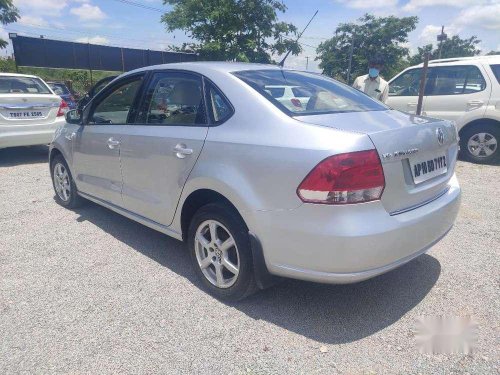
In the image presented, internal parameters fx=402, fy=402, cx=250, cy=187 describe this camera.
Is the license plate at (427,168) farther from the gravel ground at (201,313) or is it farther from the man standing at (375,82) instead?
the man standing at (375,82)

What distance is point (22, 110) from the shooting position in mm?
7043

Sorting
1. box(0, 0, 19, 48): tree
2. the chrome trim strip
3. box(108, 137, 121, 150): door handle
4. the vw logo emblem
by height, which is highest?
box(0, 0, 19, 48): tree

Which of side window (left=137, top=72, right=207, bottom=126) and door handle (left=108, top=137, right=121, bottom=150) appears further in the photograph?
door handle (left=108, top=137, right=121, bottom=150)

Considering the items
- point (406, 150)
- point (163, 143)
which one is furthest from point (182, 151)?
point (406, 150)

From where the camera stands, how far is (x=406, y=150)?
2.37 m

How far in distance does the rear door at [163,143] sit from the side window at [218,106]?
8cm

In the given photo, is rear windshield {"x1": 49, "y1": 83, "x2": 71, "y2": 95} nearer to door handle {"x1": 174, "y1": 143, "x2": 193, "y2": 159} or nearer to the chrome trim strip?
door handle {"x1": 174, "y1": 143, "x2": 193, "y2": 159}

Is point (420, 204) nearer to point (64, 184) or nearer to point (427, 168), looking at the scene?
point (427, 168)

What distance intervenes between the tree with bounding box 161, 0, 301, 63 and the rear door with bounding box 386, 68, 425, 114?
47.5ft

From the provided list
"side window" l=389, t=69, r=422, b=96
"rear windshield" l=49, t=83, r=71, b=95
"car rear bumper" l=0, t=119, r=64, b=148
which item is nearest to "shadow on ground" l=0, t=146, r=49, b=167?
"car rear bumper" l=0, t=119, r=64, b=148

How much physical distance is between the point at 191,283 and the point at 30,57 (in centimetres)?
1888

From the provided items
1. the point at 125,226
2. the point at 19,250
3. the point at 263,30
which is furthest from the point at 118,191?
the point at 263,30

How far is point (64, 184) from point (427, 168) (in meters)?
4.06

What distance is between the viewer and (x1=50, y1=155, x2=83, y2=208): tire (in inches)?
184
